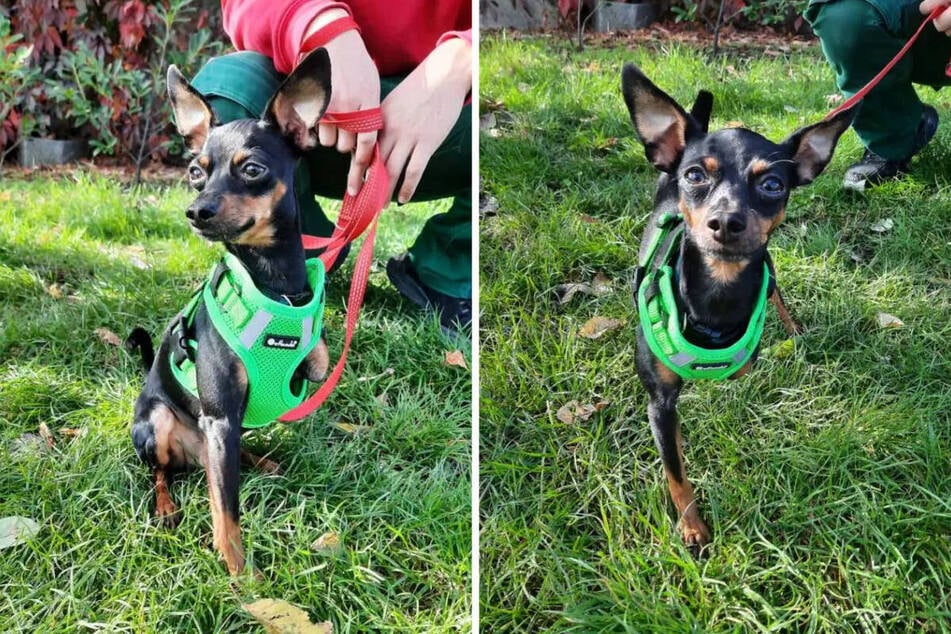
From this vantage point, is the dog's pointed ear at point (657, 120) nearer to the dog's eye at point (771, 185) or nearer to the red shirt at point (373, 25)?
the dog's eye at point (771, 185)

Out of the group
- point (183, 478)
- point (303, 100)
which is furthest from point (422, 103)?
point (183, 478)

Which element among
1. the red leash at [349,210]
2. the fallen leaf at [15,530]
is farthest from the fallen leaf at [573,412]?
the fallen leaf at [15,530]

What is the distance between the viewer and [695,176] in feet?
3.13

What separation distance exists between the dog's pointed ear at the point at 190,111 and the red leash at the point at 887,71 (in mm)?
751

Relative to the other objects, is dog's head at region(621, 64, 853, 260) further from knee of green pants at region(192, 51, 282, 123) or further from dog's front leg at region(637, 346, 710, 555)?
knee of green pants at region(192, 51, 282, 123)

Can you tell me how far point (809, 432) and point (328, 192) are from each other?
2.47ft

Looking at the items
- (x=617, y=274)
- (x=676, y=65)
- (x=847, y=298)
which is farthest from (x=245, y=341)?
(x=847, y=298)

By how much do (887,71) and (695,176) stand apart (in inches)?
10.4

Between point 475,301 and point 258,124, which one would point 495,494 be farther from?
point 258,124

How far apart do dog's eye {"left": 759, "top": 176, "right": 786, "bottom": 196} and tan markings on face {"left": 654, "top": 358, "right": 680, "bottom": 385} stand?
254mm

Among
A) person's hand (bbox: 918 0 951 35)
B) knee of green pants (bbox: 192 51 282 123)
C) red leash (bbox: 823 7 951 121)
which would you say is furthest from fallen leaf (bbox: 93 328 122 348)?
person's hand (bbox: 918 0 951 35)

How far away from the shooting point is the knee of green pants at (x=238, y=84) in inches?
42.3

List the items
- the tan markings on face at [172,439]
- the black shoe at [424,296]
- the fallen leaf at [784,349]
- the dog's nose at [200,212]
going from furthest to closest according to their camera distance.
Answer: the black shoe at [424,296] < the tan markings on face at [172,439] < the fallen leaf at [784,349] < the dog's nose at [200,212]

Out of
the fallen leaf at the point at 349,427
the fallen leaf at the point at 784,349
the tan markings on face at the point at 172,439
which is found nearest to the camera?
the fallen leaf at the point at 784,349
